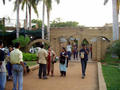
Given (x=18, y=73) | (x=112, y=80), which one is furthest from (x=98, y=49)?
(x=18, y=73)

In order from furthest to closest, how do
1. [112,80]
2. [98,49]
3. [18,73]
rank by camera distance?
[98,49]
[112,80]
[18,73]

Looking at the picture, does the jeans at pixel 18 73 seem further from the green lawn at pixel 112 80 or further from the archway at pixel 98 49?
the archway at pixel 98 49

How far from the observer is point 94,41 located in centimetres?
2117

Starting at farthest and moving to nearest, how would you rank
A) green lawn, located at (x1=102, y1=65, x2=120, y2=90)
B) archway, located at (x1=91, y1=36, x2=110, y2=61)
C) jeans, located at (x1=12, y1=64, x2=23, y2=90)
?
archway, located at (x1=91, y1=36, x2=110, y2=61), green lawn, located at (x1=102, y1=65, x2=120, y2=90), jeans, located at (x1=12, y1=64, x2=23, y2=90)

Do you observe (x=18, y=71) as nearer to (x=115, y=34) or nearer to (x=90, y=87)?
(x=90, y=87)

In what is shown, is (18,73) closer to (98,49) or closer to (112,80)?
(112,80)

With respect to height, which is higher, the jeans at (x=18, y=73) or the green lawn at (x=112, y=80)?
the jeans at (x=18, y=73)

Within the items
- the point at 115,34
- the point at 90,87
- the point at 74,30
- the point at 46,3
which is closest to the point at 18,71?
the point at 90,87

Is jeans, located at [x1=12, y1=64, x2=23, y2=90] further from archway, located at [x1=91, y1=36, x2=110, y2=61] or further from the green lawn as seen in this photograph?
archway, located at [x1=91, y1=36, x2=110, y2=61]

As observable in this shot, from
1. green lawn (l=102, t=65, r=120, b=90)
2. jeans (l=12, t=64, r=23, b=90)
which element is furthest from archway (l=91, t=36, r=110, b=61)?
jeans (l=12, t=64, r=23, b=90)

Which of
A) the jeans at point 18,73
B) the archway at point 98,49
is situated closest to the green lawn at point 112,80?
the jeans at point 18,73

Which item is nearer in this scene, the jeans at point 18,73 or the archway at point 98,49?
the jeans at point 18,73

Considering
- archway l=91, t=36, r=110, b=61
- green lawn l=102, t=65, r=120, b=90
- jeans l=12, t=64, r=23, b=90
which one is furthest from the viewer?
archway l=91, t=36, r=110, b=61

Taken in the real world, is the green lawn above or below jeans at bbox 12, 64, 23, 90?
below
